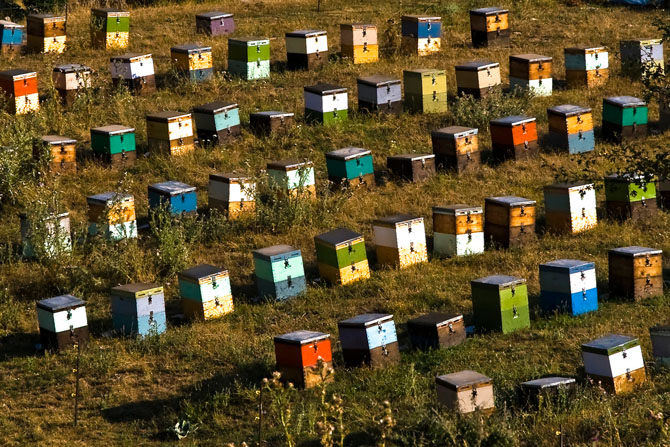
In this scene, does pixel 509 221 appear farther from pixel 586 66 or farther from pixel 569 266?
pixel 586 66

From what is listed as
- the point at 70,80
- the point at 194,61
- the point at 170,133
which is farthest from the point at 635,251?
the point at 70,80

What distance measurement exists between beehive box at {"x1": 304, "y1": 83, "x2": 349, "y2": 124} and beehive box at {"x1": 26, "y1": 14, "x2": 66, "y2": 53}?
626 centimetres

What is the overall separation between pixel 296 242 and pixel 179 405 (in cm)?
442

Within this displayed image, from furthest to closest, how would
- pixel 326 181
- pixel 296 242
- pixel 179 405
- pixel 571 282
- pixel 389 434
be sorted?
pixel 326 181, pixel 296 242, pixel 571 282, pixel 179 405, pixel 389 434

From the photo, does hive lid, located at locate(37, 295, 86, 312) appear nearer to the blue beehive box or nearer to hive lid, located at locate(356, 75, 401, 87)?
the blue beehive box

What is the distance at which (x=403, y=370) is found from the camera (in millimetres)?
13047

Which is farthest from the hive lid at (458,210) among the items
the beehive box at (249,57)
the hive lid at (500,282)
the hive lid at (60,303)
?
the beehive box at (249,57)

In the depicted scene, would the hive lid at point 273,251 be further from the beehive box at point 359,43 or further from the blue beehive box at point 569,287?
the beehive box at point 359,43

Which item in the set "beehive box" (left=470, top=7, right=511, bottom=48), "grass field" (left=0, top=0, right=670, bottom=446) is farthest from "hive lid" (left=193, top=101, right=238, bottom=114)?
"beehive box" (left=470, top=7, right=511, bottom=48)

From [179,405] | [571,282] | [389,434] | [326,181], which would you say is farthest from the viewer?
[326,181]

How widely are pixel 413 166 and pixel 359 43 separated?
210 inches

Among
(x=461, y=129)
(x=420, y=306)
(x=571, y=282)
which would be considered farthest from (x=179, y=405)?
A: (x=461, y=129)

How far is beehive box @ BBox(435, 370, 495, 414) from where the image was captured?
1149 cm

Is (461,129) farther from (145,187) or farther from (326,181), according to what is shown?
(145,187)
